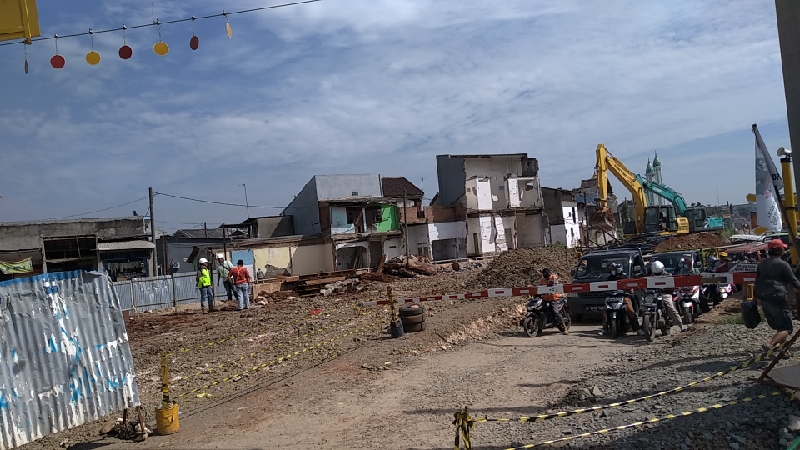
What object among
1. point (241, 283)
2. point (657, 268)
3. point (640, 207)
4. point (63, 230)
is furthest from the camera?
point (63, 230)

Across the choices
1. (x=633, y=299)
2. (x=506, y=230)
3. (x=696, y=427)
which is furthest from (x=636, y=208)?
(x=696, y=427)

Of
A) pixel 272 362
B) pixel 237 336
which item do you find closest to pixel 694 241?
pixel 237 336

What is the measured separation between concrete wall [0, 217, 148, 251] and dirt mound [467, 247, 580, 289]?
25998 millimetres

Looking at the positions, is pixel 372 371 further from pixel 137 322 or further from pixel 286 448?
pixel 137 322

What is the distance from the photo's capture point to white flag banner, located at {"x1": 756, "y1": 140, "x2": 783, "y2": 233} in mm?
10430

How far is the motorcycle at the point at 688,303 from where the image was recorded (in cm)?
1305

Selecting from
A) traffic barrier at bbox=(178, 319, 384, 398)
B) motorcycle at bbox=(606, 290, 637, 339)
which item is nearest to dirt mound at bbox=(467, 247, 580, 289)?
motorcycle at bbox=(606, 290, 637, 339)

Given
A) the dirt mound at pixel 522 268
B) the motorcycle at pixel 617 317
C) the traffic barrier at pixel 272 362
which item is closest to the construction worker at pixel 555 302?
the motorcycle at pixel 617 317

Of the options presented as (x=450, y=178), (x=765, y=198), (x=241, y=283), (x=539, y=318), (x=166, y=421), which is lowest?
(x=166, y=421)

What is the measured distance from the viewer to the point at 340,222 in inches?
1844

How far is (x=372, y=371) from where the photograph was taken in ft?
33.7

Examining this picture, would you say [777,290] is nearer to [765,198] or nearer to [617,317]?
[765,198]

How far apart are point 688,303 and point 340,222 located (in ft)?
116

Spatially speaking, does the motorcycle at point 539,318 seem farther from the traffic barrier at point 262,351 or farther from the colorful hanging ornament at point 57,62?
the colorful hanging ornament at point 57,62
